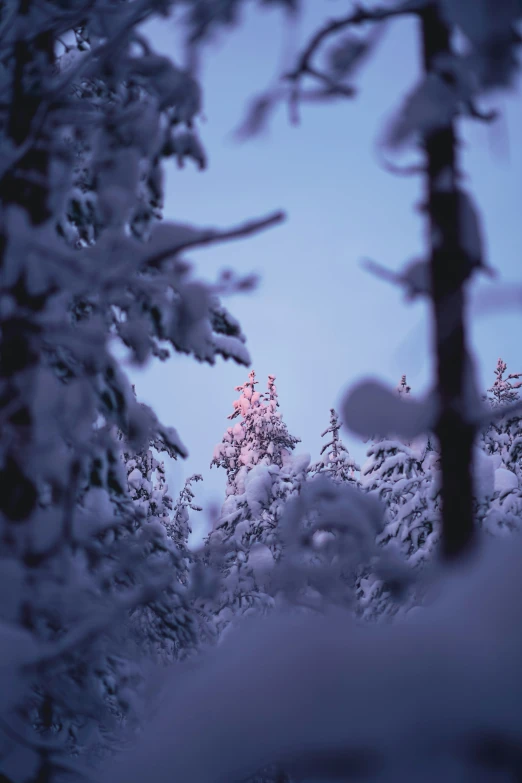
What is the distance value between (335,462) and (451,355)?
71.5ft

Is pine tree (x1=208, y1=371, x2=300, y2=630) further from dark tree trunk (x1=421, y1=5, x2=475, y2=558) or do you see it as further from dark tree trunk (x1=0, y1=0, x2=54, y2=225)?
dark tree trunk (x1=0, y1=0, x2=54, y2=225)

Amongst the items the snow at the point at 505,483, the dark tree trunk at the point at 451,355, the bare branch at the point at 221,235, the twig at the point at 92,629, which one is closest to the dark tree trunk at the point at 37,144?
the bare branch at the point at 221,235

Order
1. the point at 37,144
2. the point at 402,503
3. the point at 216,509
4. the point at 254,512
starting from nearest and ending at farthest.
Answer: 1. the point at 37,144
2. the point at 216,509
3. the point at 402,503
4. the point at 254,512

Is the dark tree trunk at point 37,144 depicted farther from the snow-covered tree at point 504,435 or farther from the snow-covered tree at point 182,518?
the snow-covered tree at point 182,518

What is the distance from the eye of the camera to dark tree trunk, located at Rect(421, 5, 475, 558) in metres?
2.44

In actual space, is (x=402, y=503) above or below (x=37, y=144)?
above

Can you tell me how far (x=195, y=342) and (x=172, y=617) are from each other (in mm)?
2366

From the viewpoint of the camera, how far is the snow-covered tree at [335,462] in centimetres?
2058

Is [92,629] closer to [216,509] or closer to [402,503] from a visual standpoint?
Result: [216,509]

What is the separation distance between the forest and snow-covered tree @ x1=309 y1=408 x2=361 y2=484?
1315 cm

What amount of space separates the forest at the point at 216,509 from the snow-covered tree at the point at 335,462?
13145 millimetres

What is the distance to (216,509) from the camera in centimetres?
393

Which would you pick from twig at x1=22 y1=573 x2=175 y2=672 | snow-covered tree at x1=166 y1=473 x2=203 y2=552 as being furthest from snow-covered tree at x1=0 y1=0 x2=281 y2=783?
snow-covered tree at x1=166 y1=473 x2=203 y2=552

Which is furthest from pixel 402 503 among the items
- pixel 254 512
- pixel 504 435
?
pixel 504 435
